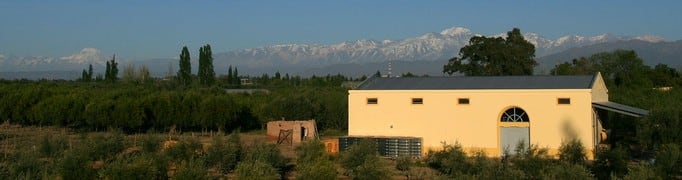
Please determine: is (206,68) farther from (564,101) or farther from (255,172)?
(255,172)

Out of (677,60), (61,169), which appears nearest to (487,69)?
(61,169)

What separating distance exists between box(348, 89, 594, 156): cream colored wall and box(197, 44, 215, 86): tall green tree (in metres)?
52.0

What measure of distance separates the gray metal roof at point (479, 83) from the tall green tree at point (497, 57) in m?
24.8

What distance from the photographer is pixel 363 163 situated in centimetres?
1964

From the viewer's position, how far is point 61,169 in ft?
57.5

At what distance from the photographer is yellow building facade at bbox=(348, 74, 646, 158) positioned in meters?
25.2

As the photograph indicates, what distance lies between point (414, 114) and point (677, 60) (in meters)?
183

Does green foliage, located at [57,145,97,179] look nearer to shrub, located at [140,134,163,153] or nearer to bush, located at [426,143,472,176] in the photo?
shrub, located at [140,134,163,153]

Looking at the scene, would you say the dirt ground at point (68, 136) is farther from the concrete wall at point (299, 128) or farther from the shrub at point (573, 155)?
the shrub at point (573, 155)

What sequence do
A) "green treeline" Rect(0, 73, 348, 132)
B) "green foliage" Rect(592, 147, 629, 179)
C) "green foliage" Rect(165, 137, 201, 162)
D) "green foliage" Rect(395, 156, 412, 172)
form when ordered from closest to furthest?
1. "green foliage" Rect(592, 147, 629, 179)
2. "green foliage" Rect(165, 137, 201, 162)
3. "green foliage" Rect(395, 156, 412, 172)
4. "green treeline" Rect(0, 73, 348, 132)

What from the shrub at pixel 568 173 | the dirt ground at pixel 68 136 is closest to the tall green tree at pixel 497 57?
the dirt ground at pixel 68 136

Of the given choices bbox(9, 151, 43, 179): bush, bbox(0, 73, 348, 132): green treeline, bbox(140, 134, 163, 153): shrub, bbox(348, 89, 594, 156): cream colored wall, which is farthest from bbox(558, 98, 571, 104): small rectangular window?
bbox(0, 73, 348, 132): green treeline

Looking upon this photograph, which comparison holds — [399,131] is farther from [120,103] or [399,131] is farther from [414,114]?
[120,103]

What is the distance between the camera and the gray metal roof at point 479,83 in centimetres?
2597
